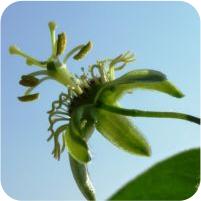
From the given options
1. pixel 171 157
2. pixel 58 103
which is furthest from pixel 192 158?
pixel 58 103

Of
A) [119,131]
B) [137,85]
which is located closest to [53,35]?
[137,85]

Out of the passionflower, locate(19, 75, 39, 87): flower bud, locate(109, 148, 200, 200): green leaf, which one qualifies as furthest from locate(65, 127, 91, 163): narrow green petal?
locate(109, 148, 200, 200): green leaf

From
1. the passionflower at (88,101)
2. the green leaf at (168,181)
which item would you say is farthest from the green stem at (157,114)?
the green leaf at (168,181)

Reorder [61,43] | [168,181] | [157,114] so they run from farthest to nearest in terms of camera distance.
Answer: [61,43], [157,114], [168,181]

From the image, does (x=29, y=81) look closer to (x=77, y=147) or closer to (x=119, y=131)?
(x=119, y=131)

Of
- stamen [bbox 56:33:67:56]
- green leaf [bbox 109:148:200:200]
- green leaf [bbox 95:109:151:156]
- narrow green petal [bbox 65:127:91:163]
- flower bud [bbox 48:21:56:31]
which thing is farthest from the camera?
flower bud [bbox 48:21:56:31]

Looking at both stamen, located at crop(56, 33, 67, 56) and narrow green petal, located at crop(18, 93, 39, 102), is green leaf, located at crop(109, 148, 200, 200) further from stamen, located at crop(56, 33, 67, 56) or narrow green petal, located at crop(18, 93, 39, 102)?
stamen, located at crop(56, 33, 67, 56)

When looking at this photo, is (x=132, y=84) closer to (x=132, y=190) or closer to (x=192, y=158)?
(x=192, y=158)

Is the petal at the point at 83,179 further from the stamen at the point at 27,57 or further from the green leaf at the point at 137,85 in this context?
the stamen at the point at 27,57
